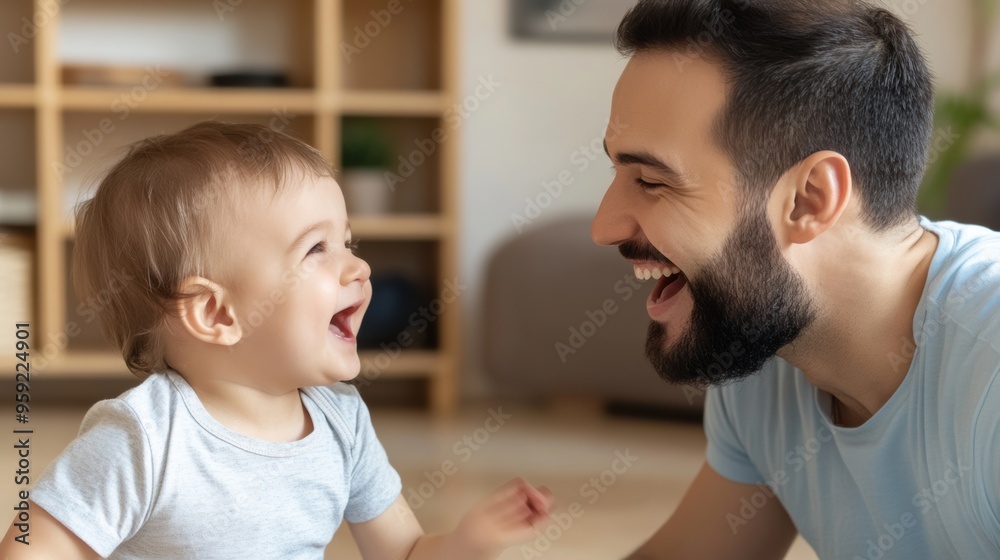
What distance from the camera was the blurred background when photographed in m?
3.20

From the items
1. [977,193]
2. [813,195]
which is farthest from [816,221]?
[977,193]

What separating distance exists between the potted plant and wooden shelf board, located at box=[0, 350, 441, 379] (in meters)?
0.45

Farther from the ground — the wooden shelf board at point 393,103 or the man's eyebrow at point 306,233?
the man's eyebrow at point 306,233

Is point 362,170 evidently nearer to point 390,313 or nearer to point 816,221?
point 390,313

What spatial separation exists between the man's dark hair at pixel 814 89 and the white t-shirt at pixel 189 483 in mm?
555

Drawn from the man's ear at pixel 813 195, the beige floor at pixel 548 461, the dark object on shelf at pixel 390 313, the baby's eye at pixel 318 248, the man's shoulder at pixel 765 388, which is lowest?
the beige floor at pixel 548 461

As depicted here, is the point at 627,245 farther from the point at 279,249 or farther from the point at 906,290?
the point at 279,249

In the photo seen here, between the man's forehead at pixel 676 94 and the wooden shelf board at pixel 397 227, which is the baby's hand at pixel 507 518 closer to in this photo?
the man's forehead at pixel 676 94

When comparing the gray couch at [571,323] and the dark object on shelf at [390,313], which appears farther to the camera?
the dark object on shelf at [390,313]

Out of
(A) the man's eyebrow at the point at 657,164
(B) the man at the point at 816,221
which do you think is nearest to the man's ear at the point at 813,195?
(B) the man at the point at 816,221

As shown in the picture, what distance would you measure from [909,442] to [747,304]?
0.23 metres

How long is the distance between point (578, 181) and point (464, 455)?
1254mm

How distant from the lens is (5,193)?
132 inches

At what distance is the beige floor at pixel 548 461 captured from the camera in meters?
2.19
